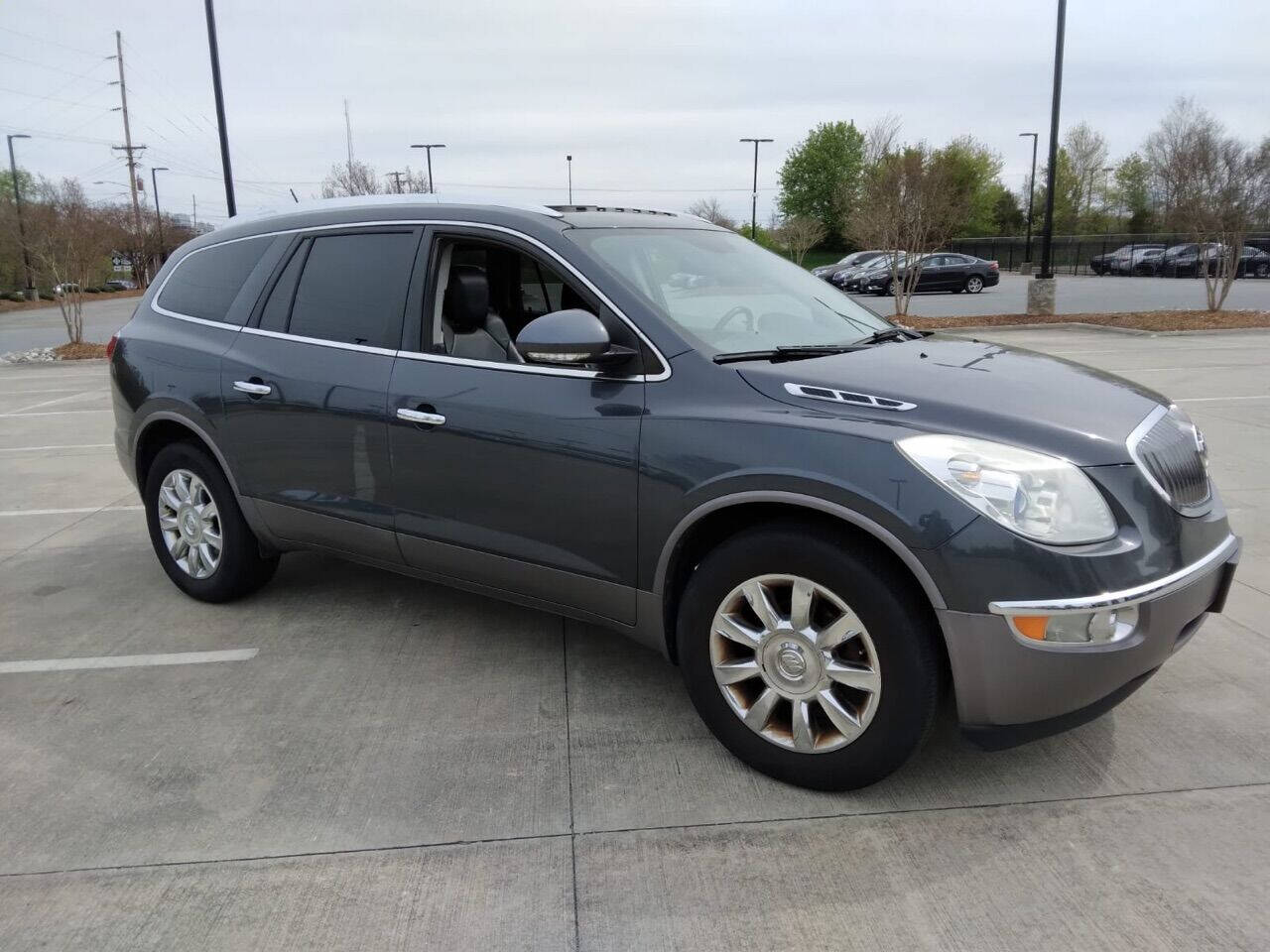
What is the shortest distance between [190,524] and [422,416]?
177cm

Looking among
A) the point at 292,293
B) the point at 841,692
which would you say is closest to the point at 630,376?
the point at 841,692

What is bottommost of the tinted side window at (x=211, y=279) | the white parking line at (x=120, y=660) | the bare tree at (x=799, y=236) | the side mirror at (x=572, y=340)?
Answer: the white parking line at (x=120, y=660)

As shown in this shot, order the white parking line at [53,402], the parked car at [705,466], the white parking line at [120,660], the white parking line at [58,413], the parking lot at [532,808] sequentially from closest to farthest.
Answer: the parking lot at [532,808] < the parked car at [705,466] < the white parking line at [120,660] < the white parking line at [58,413] < the white parking line at [53,402]

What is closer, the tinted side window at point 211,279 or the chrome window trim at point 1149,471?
the chrome window trim at point 1149,471

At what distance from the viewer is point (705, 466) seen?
299 cm

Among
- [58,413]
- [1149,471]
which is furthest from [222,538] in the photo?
[58,413]

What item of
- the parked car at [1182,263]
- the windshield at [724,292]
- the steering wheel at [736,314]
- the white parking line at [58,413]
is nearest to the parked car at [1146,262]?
the parked car at [1182,263]

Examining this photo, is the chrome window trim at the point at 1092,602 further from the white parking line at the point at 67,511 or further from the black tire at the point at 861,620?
the white parking line at the point at 67,511

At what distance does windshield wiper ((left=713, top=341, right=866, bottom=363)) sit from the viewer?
3189 mm

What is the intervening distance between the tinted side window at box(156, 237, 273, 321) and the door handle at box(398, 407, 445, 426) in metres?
1.33

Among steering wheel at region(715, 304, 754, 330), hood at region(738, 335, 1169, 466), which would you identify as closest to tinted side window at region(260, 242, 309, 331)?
steering wheel at region(715, 304, 754, 330)

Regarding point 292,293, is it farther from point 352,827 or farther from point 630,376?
point 352,827

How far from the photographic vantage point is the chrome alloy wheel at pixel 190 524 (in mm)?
4645

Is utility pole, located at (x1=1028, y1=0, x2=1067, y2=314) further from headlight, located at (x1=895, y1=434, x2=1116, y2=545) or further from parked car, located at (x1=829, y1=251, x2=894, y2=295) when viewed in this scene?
headlight, located at (x1=895, y1=434, x2=1116, y2=545)
